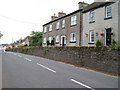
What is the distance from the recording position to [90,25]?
3092cm

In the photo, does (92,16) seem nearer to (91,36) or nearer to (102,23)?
(91,36)

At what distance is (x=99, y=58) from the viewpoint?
17750mm

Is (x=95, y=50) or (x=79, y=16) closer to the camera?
(x=95, y=50)

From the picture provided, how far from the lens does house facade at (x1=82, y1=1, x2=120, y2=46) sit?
2548 cm

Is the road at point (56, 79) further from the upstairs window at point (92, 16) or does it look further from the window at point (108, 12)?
the upstairs window at point (92, 16)

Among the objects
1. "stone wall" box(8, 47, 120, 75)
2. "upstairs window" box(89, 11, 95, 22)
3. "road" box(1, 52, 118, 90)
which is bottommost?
"road" box(1, 52, 118, 90)

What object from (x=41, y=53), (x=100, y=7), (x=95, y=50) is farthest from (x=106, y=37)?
(x=41, y=53)

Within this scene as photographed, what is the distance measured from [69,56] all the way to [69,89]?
51.2 feet

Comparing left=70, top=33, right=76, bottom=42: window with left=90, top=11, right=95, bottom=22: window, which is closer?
left=90, top=11, right=95, bottom=22: window

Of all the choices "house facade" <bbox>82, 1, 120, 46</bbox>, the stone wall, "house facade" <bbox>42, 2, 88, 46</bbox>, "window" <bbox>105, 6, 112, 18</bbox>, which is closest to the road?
the stone wall

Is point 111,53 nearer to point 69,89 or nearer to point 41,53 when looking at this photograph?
point 69,89

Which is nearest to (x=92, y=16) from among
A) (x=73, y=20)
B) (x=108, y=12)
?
(x=108, y=12)

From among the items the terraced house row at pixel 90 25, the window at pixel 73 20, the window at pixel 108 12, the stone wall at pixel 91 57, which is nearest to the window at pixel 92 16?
the terraced house row at pixel 90 25

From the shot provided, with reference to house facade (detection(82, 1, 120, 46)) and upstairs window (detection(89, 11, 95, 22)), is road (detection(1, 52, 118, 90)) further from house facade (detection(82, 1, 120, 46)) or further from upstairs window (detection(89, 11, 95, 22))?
upstairs window (detection(89, 11, 95, 22))
